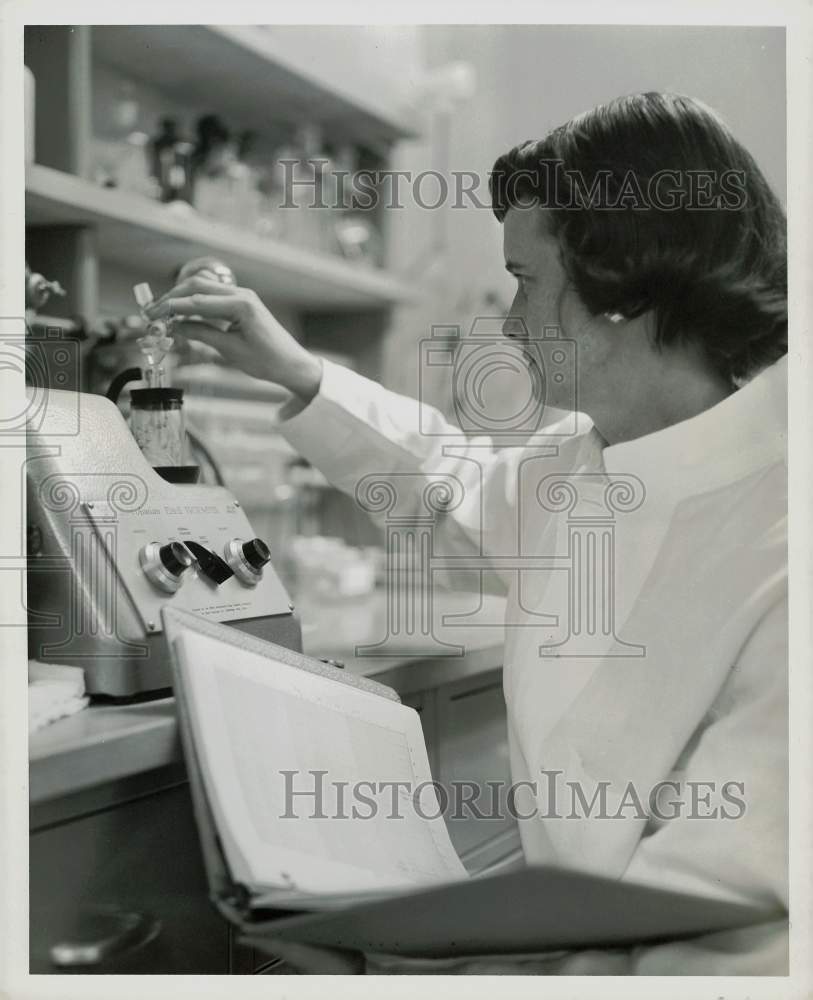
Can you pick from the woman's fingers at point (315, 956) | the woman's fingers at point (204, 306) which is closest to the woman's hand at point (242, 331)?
the woman's fingers at point (204, 306)

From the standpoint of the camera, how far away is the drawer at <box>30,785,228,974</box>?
834 millimetres

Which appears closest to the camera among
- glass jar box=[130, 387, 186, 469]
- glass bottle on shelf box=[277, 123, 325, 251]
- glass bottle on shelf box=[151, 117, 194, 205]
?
glass jar box=[130, 387, 186, 469]

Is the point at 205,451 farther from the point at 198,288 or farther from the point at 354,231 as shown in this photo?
the point at 354,231

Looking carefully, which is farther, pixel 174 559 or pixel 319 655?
pixel 319 655

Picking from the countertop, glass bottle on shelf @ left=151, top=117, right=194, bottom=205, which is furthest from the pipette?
glass bottle on shelf @ left=151, top=117, right=194, bottom=205

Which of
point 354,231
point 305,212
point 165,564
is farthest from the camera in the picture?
point 354,231

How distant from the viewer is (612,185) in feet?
3.45

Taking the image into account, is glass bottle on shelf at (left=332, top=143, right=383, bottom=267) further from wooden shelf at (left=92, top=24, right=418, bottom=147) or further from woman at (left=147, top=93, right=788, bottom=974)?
woman at (left=147, top=93, right=788, bottom=974)

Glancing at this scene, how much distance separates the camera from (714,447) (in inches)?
38.9

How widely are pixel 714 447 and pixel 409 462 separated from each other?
1.34ft

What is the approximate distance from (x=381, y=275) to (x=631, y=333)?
1.23 m

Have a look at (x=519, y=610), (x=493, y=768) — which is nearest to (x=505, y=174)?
(x=519, y=610)

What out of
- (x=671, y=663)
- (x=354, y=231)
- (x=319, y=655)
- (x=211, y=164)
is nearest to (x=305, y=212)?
(x=354, y=231)

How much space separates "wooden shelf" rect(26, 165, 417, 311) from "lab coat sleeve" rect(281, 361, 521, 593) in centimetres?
47
